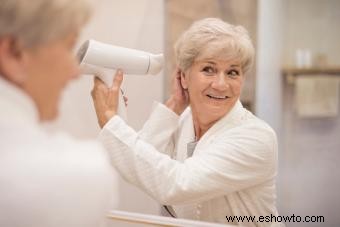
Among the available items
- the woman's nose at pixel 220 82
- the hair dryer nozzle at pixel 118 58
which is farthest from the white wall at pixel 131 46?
the woman's nose at pixel 220 82

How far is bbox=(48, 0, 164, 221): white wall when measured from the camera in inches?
29.7

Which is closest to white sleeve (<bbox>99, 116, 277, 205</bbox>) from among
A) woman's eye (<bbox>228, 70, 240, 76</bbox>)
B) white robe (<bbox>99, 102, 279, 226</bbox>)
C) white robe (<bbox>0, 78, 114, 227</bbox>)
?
white robe (<bbox>99, 102, 279, 226</bbox>)

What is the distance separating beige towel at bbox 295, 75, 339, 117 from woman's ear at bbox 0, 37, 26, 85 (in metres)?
0.67

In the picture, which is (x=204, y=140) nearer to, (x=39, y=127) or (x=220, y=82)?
(x=220, y=82)

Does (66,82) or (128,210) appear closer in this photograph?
(66,82)

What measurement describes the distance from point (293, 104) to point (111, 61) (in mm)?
449

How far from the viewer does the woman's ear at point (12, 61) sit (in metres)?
0.44

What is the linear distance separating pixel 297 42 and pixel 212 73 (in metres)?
0.29

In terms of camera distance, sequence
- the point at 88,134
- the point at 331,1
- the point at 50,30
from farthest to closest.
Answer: the point at 331,1 → the point at 88,134 → the point at 50,30

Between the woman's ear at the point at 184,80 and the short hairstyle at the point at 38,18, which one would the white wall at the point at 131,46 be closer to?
the woman's ear at the point at 184,80

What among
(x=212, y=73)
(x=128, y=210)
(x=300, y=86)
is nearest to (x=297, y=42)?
(x=300, y=86)

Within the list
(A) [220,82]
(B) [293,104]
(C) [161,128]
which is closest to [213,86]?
(A) [220,82]

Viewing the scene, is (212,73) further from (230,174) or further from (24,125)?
(24,125)

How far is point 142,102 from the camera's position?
0.90 meters
